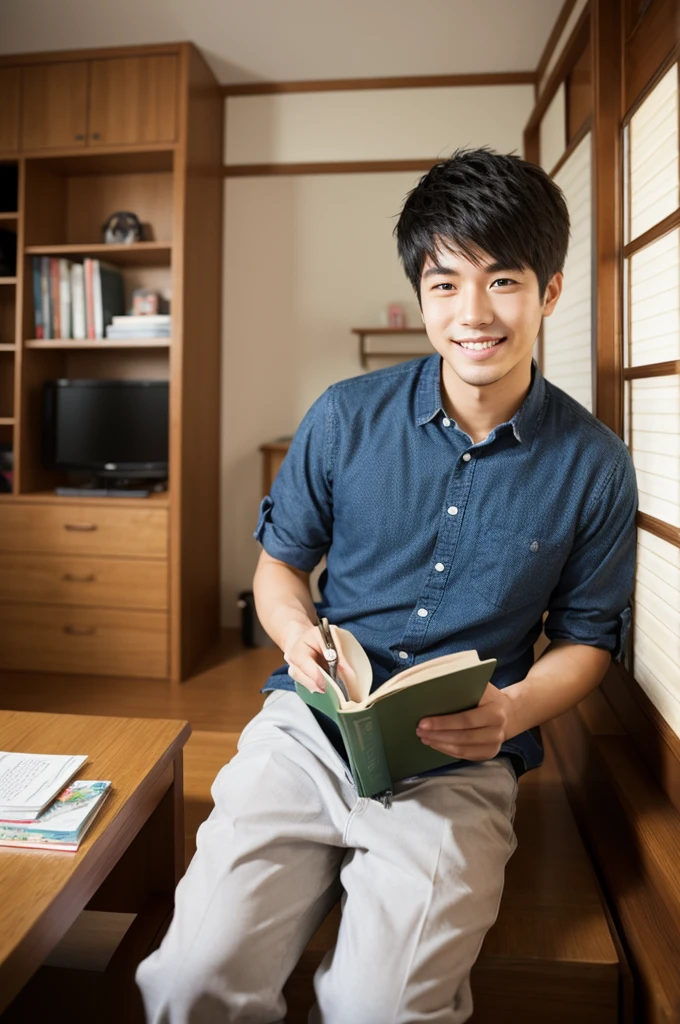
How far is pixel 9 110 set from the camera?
304 cm

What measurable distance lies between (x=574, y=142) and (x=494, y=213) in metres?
1.26

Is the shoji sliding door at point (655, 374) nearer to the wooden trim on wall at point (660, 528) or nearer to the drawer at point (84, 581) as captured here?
the wooden trim on wall at point (660, 528)

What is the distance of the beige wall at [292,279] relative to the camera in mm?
3451

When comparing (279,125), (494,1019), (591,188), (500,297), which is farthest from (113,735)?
(279,125)

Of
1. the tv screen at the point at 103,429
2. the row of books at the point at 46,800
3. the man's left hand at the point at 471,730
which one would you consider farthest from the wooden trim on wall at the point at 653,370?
the tv screen at the point at 103,429

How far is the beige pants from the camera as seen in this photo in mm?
975

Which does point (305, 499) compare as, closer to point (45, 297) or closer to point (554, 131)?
point (554, 131)

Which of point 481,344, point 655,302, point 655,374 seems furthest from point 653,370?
point 481,344

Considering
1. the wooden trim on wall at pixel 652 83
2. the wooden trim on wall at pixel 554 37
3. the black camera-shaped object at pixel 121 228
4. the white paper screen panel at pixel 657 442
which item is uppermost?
the wooden trim on wall at pixel 554 37

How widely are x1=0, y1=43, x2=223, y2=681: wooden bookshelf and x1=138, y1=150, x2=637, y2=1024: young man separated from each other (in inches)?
62.2

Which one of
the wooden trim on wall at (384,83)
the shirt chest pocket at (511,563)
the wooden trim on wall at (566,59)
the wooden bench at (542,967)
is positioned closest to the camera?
the wooden bench at (542,967)

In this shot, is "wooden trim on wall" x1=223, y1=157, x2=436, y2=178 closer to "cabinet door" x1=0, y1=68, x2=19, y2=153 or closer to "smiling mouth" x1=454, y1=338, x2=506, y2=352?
"cabinet door" x1=0, y1=68, x2=19, y2=153

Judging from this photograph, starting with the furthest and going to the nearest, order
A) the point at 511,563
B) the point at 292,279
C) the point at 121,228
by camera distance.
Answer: the point at 292,279 → the point at 121,228 → the point at 511,563

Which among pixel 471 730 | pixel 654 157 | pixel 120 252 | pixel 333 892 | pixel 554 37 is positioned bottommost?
pixel 333 892
